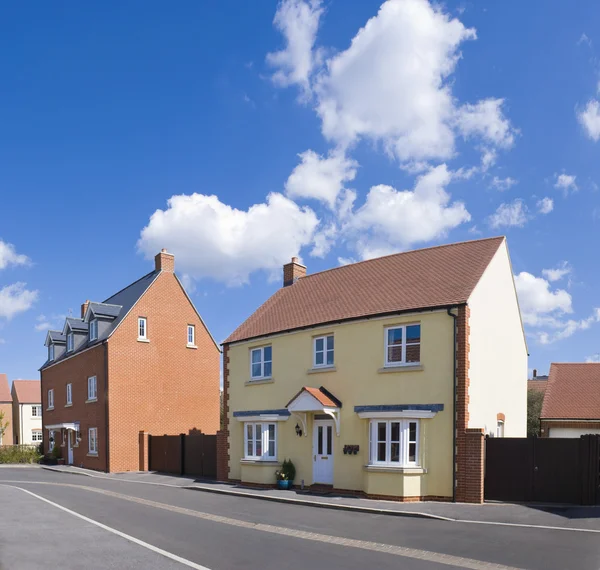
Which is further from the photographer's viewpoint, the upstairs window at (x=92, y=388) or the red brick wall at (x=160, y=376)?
the upstairs window at (x=92, y=388)

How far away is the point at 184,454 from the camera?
28047 millimetres

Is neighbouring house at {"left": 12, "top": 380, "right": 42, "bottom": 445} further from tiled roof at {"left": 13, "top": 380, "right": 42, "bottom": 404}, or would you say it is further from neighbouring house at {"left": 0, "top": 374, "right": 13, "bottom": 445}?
neighbouring house at {"left": 0, "top": 374, "right": 13, "bottom": 445}

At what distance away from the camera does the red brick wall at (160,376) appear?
3062 centimetres

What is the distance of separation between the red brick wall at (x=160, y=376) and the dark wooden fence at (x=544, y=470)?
19.8 metres

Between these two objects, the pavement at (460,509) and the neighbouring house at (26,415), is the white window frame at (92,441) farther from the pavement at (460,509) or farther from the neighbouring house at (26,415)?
the neighbouring house at (26,415)

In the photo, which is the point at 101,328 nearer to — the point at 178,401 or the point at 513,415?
the point at 178,401

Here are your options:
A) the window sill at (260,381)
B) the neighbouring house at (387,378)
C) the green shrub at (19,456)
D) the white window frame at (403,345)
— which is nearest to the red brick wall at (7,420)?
the green shrub at (19,456)

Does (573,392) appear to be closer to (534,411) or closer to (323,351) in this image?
(534,411)

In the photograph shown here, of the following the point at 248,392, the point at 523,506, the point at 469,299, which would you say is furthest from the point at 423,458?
the point at 248,392

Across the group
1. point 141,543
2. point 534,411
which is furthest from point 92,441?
point 534,411

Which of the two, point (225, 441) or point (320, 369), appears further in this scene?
point (225, 441)

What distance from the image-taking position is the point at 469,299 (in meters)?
17.8

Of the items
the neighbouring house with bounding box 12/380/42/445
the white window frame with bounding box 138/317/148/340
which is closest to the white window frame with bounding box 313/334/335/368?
Answer: the white window frame with bounding box 138/317/148/340

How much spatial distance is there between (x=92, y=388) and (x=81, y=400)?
2245mm
